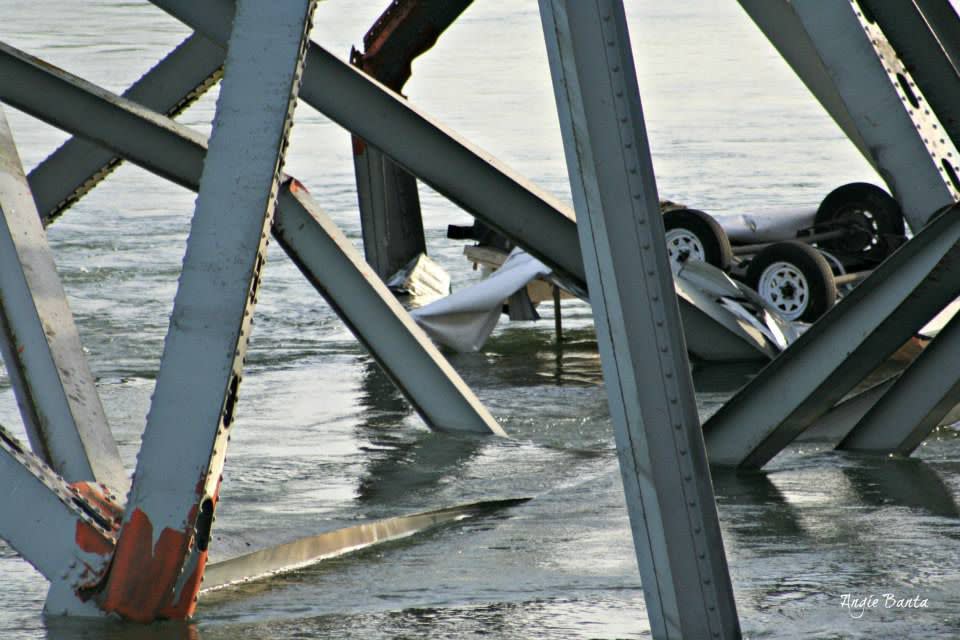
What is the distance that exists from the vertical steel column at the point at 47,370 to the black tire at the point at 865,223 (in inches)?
233

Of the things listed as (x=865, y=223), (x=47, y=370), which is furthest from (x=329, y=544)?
(x=865, y=223)

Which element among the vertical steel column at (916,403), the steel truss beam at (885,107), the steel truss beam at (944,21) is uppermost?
the steel truss beam at (944,21)

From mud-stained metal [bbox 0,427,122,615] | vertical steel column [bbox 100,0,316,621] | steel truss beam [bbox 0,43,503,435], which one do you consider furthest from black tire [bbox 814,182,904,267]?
mud-stained metal [bbox 0,427,122,615]

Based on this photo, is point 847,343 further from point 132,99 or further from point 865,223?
point 865,223

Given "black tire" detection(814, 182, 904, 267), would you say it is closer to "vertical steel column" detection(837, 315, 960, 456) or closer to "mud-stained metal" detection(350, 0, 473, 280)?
"mud-stained metal" detection(350, 0, 473, 280)

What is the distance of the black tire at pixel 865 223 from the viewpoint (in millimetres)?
10219

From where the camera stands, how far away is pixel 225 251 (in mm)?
4434

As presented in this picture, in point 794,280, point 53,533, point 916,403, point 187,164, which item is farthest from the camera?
point 794,280

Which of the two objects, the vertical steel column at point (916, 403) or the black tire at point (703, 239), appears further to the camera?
the black tire at point (703, 239)

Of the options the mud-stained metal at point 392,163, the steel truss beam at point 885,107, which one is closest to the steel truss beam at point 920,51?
the steel truss beam at point 885,107

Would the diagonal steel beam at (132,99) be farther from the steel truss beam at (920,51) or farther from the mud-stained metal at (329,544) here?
the steel truss beam at (920,51)

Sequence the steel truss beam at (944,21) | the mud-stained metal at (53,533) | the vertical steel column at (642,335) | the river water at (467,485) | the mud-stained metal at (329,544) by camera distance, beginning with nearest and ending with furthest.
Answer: the vertical steel column at (642,335), the mud-stained metal at (53,533), the river water at (467,485), the mud-stained metal at (329,544), the steel truss beam at (944,21)

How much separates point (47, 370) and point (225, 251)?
1.08 meters

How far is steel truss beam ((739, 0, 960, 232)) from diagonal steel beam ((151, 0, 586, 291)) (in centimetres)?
121
